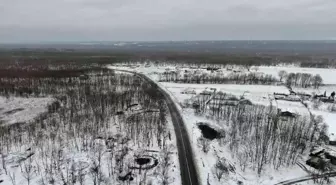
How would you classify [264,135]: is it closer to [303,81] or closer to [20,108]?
[20,108]

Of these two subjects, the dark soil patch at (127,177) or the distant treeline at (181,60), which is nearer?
the dark soil patch at (127,177)

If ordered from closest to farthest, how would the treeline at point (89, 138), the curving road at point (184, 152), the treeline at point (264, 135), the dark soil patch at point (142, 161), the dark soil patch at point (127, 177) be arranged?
1. the dark soil patch at point (127, 177)
2. the curving road at point (184, 152)
3. the treeline at point (89, 138)
4. the dark soil patch at point (142, 161)
5. the treeline at point (264, 135)

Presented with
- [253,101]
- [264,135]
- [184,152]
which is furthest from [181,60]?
[184,152]

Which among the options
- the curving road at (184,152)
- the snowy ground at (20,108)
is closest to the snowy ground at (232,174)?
the curving road at (184,152)

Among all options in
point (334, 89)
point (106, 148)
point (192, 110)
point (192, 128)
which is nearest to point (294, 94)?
point (334, 89)

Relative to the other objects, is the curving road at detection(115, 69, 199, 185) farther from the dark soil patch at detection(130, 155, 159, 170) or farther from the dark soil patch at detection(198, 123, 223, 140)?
the dark soil patch at detection(130, 155, 159, 170)

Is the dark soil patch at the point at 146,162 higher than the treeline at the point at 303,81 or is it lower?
lower

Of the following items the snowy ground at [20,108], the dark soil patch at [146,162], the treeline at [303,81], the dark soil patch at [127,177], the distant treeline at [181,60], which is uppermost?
the distant treeline at [181,60]

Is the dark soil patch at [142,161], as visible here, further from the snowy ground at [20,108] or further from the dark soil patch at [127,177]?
the snowy ground at [20,108]

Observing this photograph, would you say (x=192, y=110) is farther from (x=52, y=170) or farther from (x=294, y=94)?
(x=294, y=94)
